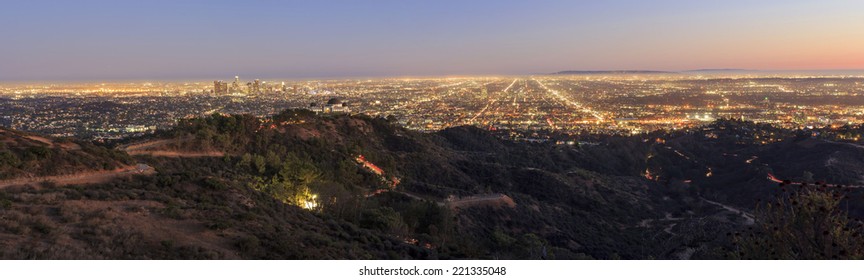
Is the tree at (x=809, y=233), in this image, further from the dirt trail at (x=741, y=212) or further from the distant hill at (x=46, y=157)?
the dirt trail at (x=741, y=212)

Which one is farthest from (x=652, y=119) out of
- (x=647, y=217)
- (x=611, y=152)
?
(x=647, y=217)

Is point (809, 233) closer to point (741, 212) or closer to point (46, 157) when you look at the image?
point (46, 157)

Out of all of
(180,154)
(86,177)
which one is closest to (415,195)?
(180,154)

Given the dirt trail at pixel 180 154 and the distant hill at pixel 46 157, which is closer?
the distant hill at pixel 46 157

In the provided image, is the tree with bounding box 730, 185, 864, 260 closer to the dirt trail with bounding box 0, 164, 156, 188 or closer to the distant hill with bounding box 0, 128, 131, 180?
the dirt trail with bounding box 0, 164, 156, 188

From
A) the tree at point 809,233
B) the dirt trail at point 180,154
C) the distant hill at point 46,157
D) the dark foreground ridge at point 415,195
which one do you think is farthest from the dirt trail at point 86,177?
the tree at point 809,233

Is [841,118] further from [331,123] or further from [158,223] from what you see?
[158,223]

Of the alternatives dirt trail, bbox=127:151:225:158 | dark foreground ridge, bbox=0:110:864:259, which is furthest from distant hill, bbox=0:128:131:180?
dirt trail, bbox=127:151:225:158
